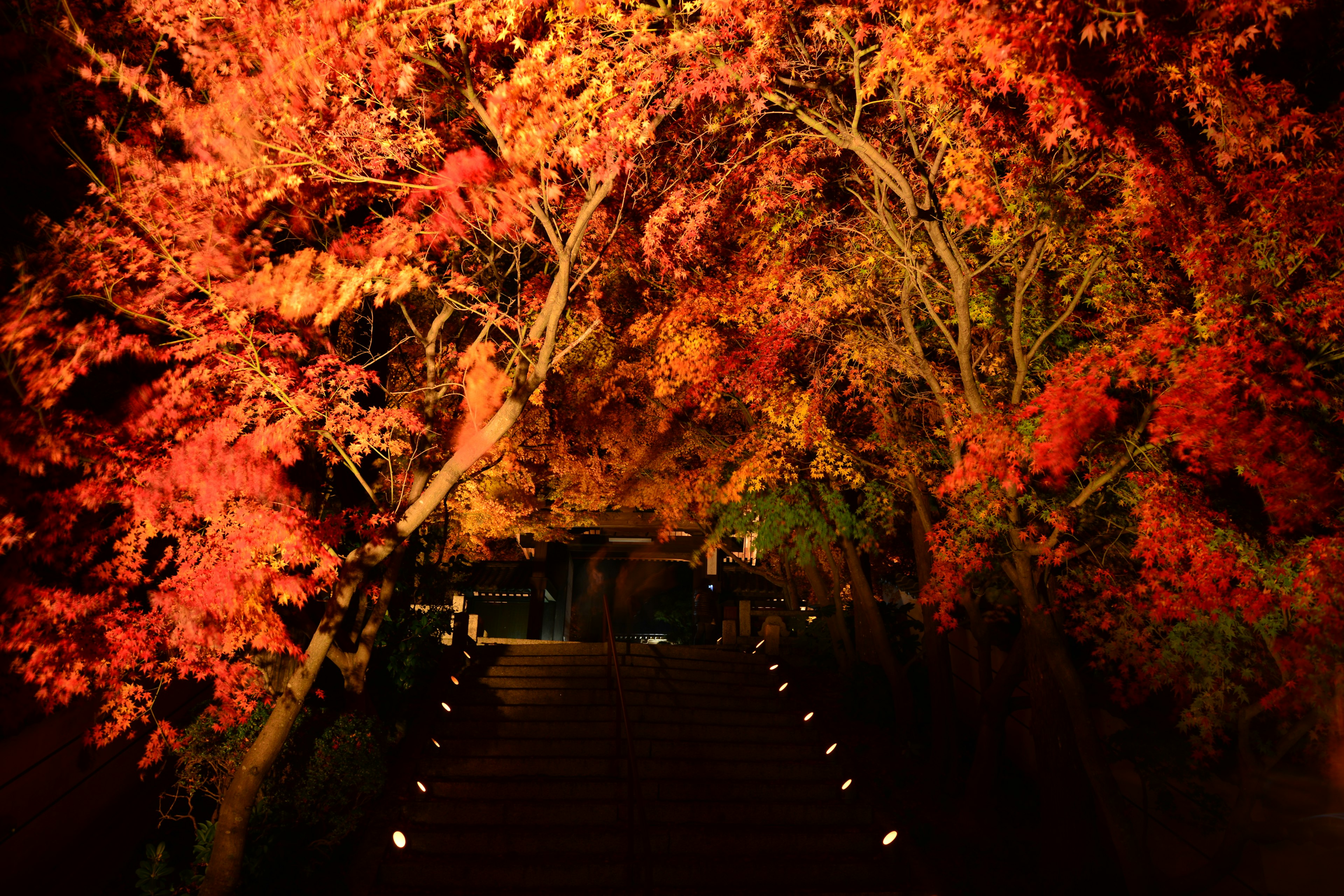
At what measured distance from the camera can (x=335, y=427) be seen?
763 centimetres

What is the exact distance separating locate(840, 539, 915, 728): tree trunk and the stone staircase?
159 centimetres

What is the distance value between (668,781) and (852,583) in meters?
5.19

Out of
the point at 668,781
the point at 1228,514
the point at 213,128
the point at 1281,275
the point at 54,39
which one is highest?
the point at 54,39

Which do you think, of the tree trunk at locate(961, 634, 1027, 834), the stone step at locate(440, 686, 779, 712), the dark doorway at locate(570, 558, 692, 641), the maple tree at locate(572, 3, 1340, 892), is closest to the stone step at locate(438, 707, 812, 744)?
the stone step at locate(440, 686, 779, 712)

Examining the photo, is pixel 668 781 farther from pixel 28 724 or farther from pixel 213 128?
pixel 213 128

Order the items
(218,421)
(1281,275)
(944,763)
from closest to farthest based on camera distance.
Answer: (1281,275), (218,421), (944,763)

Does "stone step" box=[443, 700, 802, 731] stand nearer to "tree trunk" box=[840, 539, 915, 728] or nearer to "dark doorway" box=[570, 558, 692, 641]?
"tree trunk" box=[840, 539, 915, 728]

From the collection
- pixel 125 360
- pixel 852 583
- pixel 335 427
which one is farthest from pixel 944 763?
pixel 125 360

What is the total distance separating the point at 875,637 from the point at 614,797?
5279 mm

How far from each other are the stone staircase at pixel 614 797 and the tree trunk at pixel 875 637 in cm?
159

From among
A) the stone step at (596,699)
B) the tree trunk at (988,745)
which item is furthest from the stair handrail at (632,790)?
the tree trunk at (988,745)

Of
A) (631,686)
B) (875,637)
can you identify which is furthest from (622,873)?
(875,637)

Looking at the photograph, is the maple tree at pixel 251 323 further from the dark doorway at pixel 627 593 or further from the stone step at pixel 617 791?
the dark doorway at pixel 627 593

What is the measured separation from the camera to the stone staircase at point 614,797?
7.42 meters
